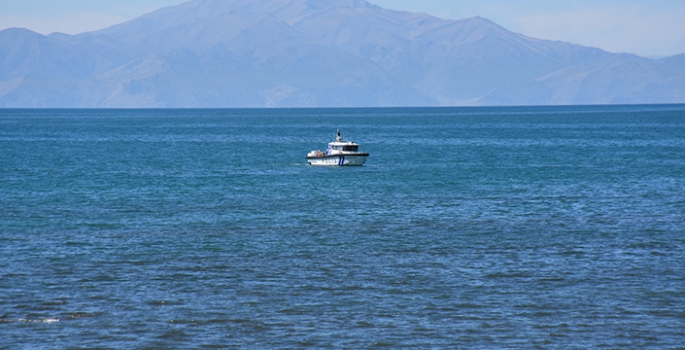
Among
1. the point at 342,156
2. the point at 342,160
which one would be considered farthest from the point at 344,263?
A: the point at 342,160

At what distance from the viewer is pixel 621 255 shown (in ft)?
109

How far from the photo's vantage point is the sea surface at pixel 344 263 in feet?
77.5

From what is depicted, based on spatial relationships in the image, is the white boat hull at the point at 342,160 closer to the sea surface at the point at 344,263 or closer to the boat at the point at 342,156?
the boat at the point at 342,156

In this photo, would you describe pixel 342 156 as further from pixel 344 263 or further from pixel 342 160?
pixel 344 263

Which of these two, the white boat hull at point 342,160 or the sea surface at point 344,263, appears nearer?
the sea surface at point 344,263

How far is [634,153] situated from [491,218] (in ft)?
179

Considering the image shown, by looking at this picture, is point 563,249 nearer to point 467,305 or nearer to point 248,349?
point 467,305

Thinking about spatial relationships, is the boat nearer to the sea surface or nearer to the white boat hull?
the white boat hull

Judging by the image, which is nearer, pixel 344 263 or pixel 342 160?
pixel 344 263

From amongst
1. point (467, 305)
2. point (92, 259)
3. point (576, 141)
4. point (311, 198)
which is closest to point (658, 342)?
point (467, 305)

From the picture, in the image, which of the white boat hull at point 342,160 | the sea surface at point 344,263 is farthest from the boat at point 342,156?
the sea surface at point 344,263

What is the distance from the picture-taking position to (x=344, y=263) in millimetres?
32156

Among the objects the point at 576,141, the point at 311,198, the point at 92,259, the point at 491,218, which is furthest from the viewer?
the point at 576,141

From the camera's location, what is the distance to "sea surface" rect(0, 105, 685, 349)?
23625mm
